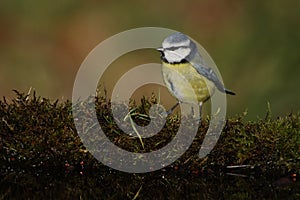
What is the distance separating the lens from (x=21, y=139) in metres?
1.68

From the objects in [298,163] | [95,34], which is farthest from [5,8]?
[298,163]

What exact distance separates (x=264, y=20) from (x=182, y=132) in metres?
1.05

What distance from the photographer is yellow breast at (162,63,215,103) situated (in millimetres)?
1705

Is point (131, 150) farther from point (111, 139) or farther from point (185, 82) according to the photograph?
point (185, 82)

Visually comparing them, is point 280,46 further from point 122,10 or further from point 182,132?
point 182,132

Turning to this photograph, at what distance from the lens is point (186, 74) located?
1718 mm

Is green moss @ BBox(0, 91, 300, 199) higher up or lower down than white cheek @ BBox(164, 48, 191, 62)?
lower down

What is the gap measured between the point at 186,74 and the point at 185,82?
2cm

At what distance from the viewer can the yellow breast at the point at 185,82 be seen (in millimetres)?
1705

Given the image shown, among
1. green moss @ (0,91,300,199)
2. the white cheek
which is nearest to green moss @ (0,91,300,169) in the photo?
green moss @ (0,91,300,199)

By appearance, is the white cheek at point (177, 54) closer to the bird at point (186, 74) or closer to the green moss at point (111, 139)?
the bird at point (186, 74)

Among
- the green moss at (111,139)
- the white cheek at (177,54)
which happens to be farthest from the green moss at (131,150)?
the white cheek at (177,54)

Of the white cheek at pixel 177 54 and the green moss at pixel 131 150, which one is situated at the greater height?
the white cheek at pixel 177 54

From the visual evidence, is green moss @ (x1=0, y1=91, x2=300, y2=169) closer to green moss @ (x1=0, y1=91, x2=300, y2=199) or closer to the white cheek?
green moss @ (x1=0, y1=91, x2=300, y2=199)
